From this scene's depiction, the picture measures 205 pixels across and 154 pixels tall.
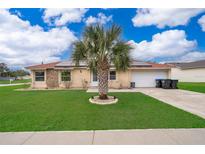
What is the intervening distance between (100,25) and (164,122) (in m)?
6.12

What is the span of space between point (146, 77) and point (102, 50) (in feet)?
37.5

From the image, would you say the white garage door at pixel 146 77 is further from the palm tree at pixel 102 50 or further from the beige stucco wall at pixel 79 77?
the palm tree at pixel 102 50

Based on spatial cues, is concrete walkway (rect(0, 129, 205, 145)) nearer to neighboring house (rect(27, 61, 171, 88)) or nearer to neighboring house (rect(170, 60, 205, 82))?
neighboring house (rect(27, 61, 171, 88))

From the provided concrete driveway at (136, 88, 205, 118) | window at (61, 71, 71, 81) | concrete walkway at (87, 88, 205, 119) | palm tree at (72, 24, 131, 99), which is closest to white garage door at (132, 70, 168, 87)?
concrete walkway at (87, 88, 205, 119)

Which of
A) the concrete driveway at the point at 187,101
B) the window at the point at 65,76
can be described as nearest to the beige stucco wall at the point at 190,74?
the concrete driveway at the point at 187,101

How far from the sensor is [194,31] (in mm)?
17234

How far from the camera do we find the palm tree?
27.6 feet

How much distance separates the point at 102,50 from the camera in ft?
28.1

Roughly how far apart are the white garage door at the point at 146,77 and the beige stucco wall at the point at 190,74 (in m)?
15.2

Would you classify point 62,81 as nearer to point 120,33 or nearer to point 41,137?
point 120,33

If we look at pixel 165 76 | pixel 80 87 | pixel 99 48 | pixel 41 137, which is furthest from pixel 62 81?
pixel 41 137

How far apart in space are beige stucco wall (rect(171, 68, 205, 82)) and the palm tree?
86.8 ft

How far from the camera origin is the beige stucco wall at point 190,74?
2855 centimetres

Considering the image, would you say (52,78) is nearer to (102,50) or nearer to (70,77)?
(70,77)
